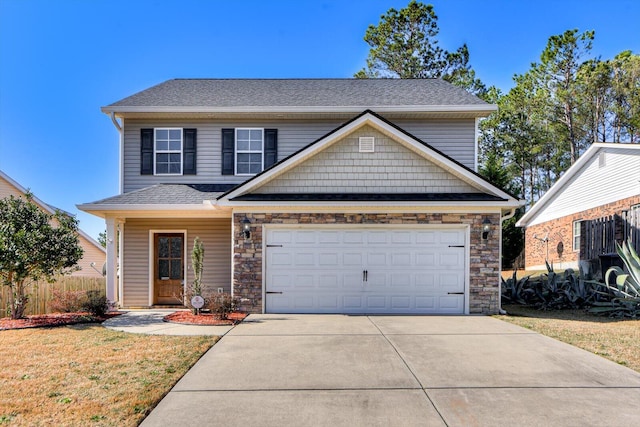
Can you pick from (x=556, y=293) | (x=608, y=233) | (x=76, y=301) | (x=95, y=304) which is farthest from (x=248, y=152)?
(x=608, y=233)

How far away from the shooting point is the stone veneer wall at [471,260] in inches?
427

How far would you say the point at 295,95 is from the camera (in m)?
14.9

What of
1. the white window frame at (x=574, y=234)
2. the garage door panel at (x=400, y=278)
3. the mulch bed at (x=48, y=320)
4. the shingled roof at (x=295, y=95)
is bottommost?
the mulch bed at (x=48, y=320)

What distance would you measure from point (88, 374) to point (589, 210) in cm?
1913

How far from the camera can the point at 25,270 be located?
391 inches

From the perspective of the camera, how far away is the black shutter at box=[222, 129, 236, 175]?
13648 millimetres

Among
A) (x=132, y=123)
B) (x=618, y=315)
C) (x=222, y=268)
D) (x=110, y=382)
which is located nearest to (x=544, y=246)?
(x=618, y=315)

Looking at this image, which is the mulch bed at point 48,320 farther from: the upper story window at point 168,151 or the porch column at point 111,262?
the upper story window at point 168,151

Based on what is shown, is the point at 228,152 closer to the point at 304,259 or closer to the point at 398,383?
the point at 304,259

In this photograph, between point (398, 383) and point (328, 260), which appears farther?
point (328, 260)

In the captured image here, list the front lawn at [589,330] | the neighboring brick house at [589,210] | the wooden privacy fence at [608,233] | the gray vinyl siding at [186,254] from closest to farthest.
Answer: the front lawn at [589,330], the gray vinyl siding at [186,254], the wooden privacy fence at [608,233], the neighboring brick house at [589,210]

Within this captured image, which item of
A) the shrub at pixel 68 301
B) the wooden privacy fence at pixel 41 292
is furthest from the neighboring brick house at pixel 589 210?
the wooden privacy fence at pixel 41 292

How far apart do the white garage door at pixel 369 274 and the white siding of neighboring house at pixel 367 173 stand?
116 cm

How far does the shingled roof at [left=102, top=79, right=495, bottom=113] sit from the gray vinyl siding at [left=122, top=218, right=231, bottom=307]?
3.50m
